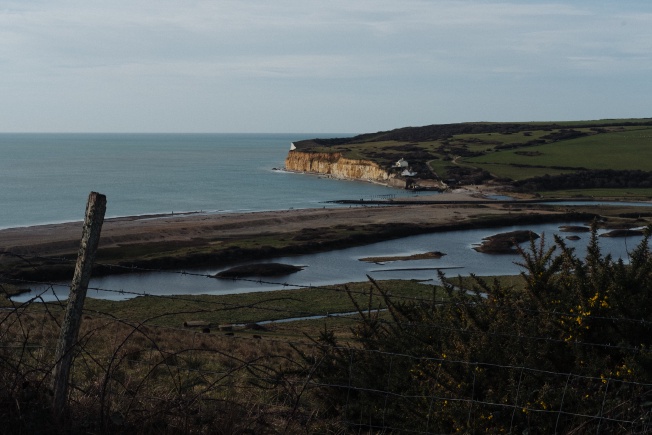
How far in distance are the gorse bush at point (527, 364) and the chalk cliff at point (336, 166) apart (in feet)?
326

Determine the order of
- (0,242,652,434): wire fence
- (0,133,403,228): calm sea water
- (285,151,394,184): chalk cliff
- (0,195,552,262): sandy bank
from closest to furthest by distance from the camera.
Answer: (0,242,652,434): wire fence < (0,195,552,262): sandy bank < (0,133,403,228): calm sea water < (285,151,394,184): chalk cliff

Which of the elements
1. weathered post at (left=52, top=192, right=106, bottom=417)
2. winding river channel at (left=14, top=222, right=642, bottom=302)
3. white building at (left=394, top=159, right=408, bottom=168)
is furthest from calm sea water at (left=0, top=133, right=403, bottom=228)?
weathered post at (left=52, top=192, right=106, bottom=417)

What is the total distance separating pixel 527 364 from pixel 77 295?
3.72 m

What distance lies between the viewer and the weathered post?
5.05 metres

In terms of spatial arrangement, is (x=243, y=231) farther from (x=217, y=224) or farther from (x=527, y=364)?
(x=527, y=364)

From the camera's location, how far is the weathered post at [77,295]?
5047 mm

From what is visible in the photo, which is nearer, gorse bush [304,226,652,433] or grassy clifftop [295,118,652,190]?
gorse bush [304,226,652,433]

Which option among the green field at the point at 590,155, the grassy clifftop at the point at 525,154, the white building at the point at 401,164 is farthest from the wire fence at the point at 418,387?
the white building at the point at 401,164

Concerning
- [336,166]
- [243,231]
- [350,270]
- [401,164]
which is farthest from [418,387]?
[336,166]

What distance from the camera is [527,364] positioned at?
249 inches

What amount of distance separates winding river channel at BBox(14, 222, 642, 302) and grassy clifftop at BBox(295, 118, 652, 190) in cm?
4167

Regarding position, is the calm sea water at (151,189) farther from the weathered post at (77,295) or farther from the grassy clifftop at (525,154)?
the weathered post at (77,295)

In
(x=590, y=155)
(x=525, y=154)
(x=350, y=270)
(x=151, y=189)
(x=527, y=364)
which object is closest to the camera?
(x=527, y=364)

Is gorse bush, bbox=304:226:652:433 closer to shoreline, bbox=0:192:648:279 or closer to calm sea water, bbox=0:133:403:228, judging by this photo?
shoreline, bbox=0:192:648:279
